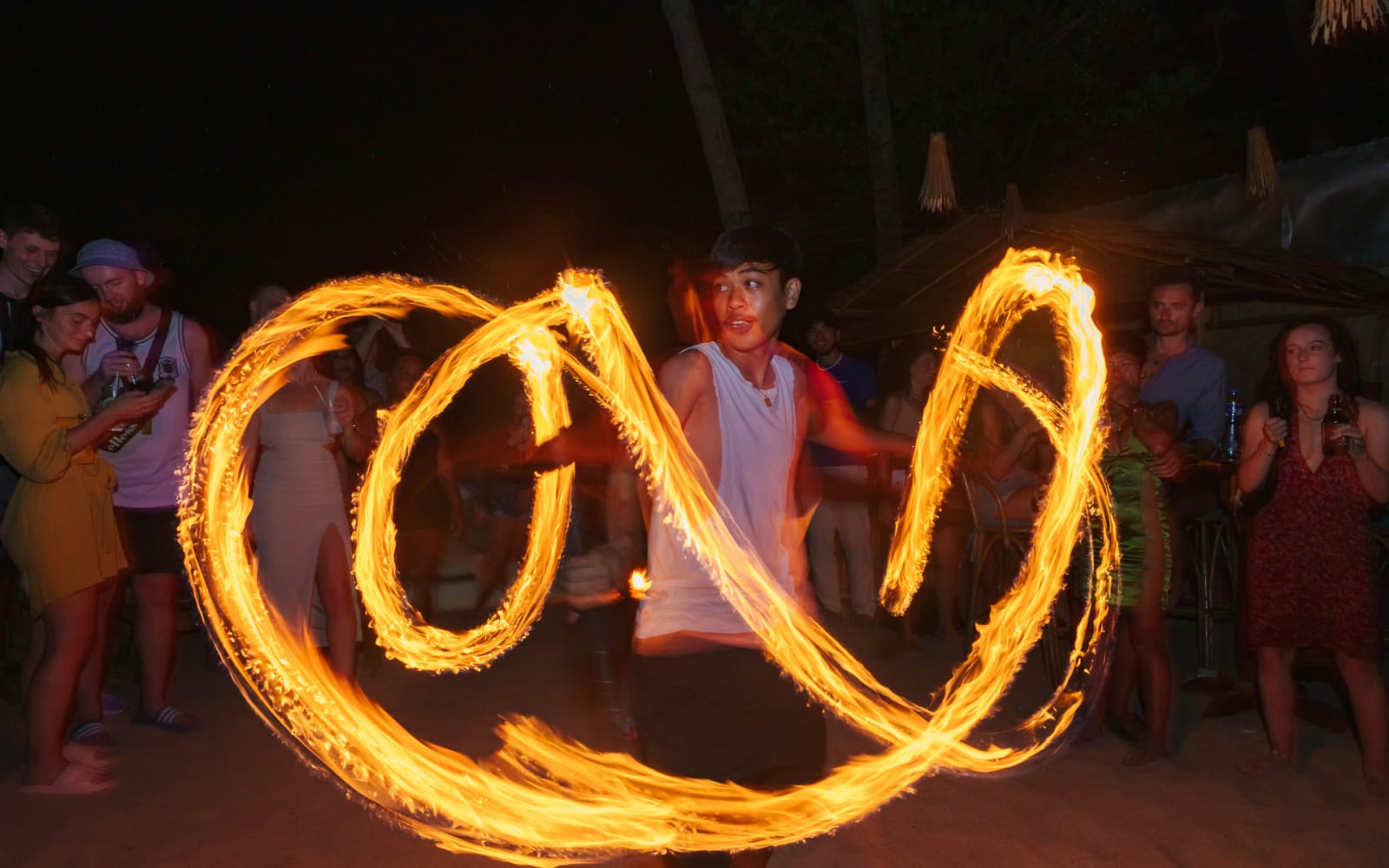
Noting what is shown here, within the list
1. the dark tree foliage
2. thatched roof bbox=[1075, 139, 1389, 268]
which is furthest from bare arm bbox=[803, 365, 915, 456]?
the dark tree foliage

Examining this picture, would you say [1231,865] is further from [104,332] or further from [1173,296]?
[104,332]

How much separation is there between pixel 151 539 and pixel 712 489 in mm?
3630

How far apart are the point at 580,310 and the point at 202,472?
99.2 inches

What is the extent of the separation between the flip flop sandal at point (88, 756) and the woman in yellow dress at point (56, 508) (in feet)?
0.06

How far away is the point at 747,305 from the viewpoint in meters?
3.31

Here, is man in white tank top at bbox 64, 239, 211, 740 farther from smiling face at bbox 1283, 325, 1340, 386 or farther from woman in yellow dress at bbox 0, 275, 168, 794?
smiling face at bbox 1283, 325, 1340, 386

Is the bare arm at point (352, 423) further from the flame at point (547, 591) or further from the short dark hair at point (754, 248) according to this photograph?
the short dark hair at point (754, 248)

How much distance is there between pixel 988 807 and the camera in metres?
4.79

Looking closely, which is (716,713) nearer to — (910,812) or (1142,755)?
(910,812)

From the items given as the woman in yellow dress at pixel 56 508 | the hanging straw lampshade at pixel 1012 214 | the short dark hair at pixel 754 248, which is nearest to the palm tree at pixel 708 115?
the hanging straw lampshade at pixel 1012 214

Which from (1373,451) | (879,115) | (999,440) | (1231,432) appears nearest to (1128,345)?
(1231,432)

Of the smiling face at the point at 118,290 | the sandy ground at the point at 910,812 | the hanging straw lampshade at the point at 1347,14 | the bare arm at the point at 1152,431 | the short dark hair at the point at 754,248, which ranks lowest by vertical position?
the sandy ground at the point at 910,812

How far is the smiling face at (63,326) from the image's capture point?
4.84 m

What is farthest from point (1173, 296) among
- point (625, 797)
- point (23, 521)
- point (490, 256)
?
point (490, 256)
